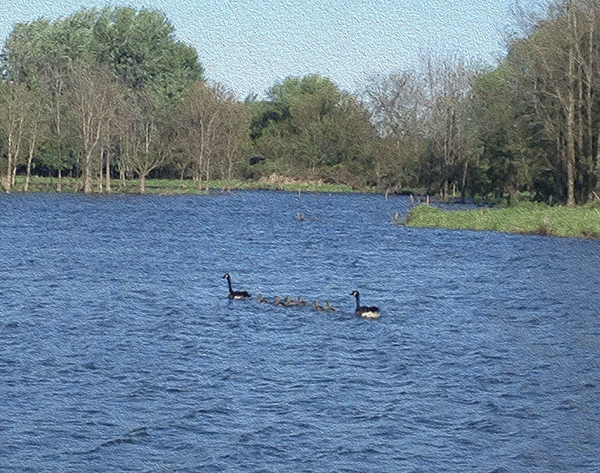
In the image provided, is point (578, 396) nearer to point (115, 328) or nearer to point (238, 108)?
point (115, 328)

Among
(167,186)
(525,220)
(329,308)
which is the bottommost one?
(329,308)

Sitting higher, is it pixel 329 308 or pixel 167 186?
pixel 167 186

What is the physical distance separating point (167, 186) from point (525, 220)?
72440mm

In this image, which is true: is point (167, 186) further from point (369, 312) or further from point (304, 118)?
point (369, 312)

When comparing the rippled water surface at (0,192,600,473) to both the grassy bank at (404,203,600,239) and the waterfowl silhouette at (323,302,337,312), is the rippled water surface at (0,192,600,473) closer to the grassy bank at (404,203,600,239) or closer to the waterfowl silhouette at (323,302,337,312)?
Answer: the waterfowl silhouette at (323,302,337,312)

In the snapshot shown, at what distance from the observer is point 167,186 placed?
130625mm

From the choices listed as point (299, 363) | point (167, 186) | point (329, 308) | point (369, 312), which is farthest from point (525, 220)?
point (167, 186)

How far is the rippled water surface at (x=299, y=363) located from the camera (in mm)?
18438

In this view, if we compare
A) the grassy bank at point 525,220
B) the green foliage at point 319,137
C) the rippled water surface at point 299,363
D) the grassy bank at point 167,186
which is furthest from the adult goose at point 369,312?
the green foliage at point 319,137

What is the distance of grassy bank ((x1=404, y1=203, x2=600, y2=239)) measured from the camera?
201 feet

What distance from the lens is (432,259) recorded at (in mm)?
52188

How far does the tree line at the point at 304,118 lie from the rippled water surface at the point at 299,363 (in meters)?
26.1

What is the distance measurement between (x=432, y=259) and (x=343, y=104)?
101m

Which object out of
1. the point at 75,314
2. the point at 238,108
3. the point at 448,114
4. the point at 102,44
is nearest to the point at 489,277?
the point at 75,314
